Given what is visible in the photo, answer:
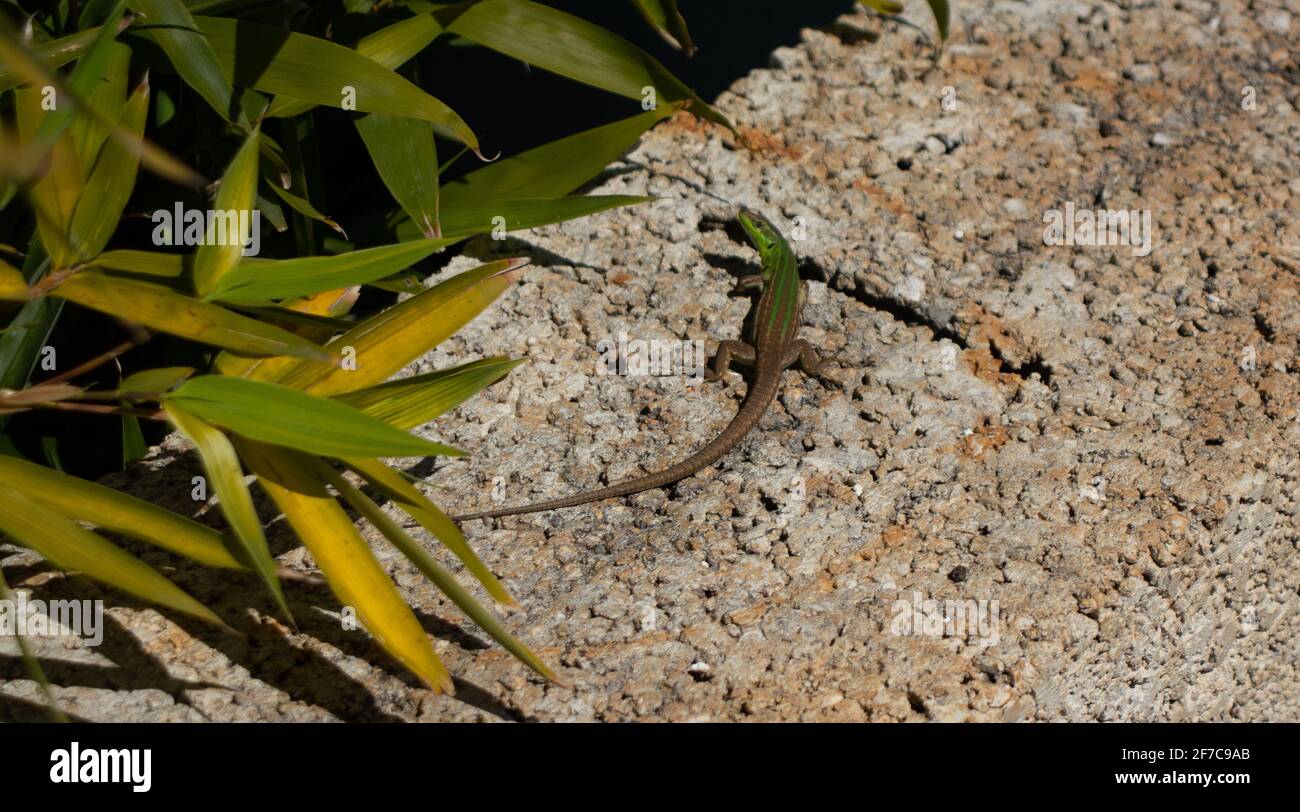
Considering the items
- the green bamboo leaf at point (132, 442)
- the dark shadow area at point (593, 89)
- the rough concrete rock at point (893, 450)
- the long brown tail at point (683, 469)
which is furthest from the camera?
the dark shadow area at point (593, 89)

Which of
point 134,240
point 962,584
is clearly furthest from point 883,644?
point 134,240

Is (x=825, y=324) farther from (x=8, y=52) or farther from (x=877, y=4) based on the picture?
(x=8, y=52)

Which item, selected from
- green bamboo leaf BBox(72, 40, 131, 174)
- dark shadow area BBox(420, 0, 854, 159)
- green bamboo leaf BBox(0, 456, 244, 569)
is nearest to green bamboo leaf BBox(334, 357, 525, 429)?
green bamboo leaf BBox(0, 456, 244, 569)

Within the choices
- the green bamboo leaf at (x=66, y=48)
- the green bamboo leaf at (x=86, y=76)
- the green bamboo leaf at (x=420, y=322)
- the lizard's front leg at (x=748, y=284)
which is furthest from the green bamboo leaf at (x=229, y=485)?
the lizard's front leg at (x=748, y=284)

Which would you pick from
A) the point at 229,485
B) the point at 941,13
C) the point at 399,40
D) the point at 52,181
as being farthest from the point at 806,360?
the point at 52,181

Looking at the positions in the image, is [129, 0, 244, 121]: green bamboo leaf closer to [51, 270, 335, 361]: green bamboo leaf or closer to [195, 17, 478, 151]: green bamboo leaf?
[195, 17, 478, 151]: green bamboo leaf

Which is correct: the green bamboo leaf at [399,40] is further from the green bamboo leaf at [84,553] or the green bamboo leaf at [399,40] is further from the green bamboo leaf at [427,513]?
the green bamboo leaf at [84,553]
